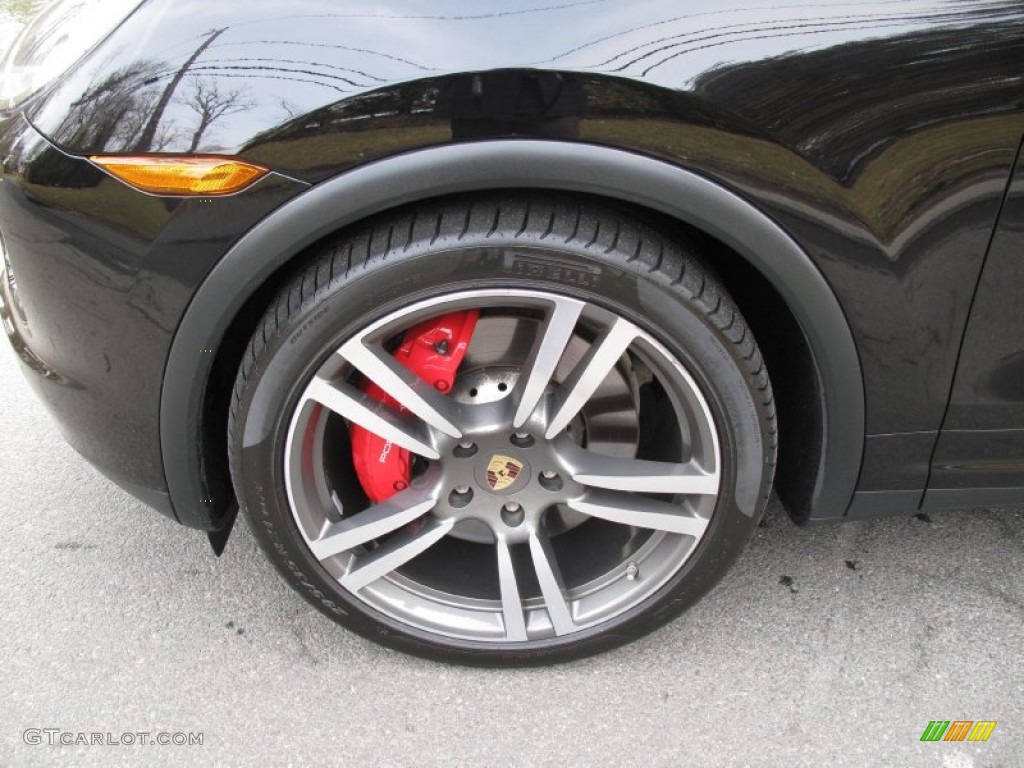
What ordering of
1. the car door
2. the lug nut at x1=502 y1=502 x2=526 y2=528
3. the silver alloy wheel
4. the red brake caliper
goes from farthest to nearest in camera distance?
1. the lug nut at x1=502 y1=502 x2=526 y2=528
2. the red brake caliper
3. the silver alloy wheel
4. the car door

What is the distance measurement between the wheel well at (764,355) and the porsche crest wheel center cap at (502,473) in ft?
1.72

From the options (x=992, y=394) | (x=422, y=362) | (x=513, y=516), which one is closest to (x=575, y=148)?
(x=422, y=362)

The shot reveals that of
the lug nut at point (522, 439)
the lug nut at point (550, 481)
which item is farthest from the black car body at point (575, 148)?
the lug nut at point (550, 481)

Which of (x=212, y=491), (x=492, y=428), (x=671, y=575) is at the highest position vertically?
(x=492, y=428)

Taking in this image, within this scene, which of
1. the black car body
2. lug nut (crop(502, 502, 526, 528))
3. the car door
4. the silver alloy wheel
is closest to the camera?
the black car body

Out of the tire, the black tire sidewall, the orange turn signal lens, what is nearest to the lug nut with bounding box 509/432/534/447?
the tire

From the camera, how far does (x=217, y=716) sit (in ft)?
6.04

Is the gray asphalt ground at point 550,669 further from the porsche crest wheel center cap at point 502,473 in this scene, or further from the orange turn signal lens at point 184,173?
the orange turn signal lens at point 184,173

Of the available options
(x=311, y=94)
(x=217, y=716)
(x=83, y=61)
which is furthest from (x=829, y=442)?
(x=83, y=61)

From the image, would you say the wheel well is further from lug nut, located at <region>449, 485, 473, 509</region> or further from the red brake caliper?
lug nut, located at <region>449, 485, 473, 509</region>

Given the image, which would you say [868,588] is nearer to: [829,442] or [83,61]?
[829,442]

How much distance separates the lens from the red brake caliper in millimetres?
1712

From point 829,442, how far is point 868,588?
0.62m

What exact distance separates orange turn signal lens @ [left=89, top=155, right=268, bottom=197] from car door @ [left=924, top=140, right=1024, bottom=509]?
48.6 inches
